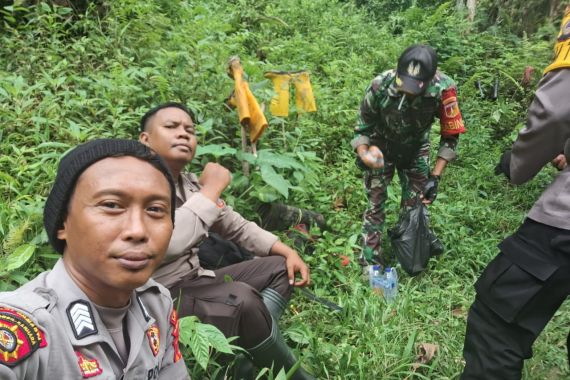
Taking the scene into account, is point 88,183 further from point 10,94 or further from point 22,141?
point 10,94

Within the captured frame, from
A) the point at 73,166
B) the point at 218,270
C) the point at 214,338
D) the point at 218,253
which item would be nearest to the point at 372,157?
the point at 218,253

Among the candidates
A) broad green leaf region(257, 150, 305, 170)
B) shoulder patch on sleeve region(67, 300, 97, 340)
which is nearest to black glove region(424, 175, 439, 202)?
broad green leaf region(257, 150, 305, 170)

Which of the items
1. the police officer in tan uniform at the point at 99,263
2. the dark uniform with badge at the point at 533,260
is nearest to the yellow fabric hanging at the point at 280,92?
the dark uniform with badge at the point at 533,260

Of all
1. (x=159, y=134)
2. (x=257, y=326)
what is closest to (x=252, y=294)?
(x=257, y=326)

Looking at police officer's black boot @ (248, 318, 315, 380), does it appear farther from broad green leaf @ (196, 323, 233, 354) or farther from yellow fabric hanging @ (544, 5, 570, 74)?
yellow fabric hanging @ (544, 5, 570, 74)

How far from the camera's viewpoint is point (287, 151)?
4.43 m

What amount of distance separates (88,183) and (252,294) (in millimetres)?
1228

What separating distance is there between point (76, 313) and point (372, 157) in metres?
2.71

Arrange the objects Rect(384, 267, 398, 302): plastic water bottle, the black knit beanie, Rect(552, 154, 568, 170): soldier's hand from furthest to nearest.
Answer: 1. Rect(384, 267, 398, 302): plastic water bottle
2. Rect(552, 154, 568, 170): soldier's hand
3. the black knit beanie

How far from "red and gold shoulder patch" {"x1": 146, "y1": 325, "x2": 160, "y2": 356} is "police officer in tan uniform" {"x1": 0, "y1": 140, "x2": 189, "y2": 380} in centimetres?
2

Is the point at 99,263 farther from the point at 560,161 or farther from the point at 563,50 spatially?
the point at 560,161

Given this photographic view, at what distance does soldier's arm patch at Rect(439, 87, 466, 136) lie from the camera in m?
3.52

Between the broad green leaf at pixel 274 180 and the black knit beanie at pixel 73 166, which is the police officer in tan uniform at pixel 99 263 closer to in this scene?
the black knit beanie at pixel 73 166

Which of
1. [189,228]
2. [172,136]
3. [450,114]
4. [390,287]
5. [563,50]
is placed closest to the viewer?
[563,50]
